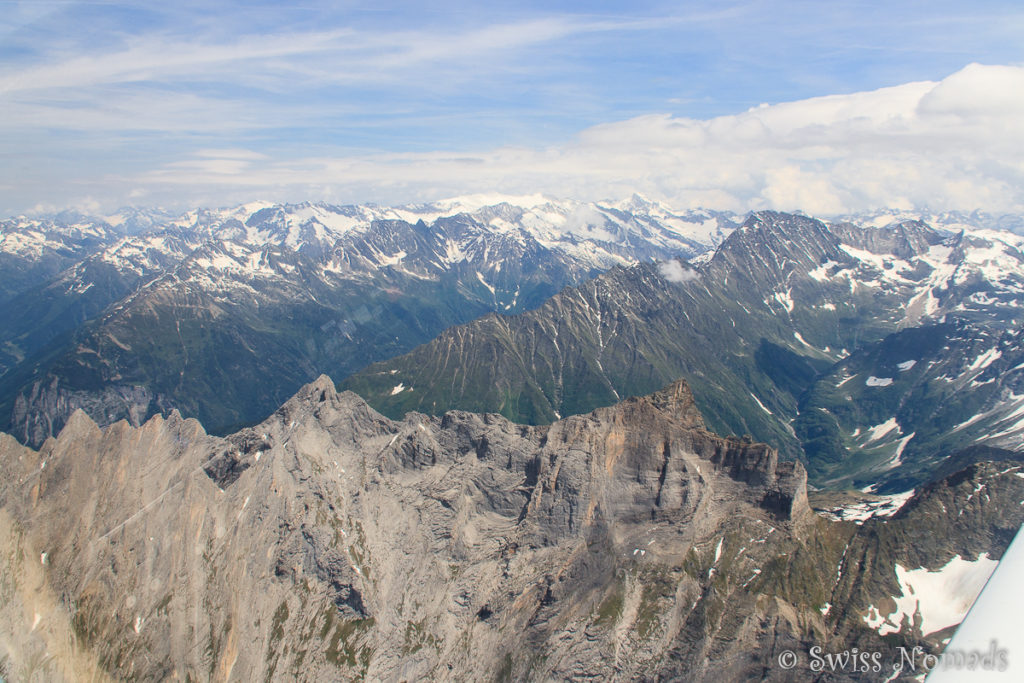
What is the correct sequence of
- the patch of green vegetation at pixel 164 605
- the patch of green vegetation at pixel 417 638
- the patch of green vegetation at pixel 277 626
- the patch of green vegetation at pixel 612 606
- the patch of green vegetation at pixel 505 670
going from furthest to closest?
the patch of green vegetation at pixel 417 638
the patch of green vegetation at pixel 612 606
the patch of green vegetation at pixel 505 670
the patch of green vegetation at pixel 277 626
the patch of green vegetation at pixel 164 605

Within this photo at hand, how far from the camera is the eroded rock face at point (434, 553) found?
8675 centimetres

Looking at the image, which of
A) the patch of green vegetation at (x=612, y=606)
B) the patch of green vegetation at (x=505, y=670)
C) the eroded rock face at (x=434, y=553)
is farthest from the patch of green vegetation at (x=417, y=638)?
the patch of green vegetation at (x=612, y=606)

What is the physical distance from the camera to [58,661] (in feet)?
256

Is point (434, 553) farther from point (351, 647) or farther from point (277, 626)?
→ point (277, 626)

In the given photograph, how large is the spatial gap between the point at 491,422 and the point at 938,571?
300 feet

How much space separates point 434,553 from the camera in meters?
105

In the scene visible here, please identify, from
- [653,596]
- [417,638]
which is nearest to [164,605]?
[417,638]

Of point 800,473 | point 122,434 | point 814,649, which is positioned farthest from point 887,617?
point 122,434

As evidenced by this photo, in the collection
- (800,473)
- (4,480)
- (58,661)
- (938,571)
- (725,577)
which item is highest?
(4,480)

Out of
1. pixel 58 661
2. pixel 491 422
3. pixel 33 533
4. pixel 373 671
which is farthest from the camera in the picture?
pixel 491 422

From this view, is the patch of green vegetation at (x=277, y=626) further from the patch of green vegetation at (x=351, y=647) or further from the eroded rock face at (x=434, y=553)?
the patch of green vegetation at (x=351, y=647)

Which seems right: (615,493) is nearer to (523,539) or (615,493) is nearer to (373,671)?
(523,539)

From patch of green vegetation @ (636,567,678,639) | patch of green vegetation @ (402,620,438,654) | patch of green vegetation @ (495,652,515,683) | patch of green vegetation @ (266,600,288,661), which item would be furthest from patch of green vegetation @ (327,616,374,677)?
patch of green vegetation @ (636,567,678,639)

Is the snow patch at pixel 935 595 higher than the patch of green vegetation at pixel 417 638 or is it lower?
lower
